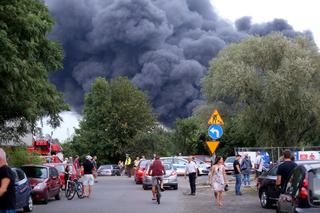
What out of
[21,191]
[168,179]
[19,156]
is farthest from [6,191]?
[19,156]

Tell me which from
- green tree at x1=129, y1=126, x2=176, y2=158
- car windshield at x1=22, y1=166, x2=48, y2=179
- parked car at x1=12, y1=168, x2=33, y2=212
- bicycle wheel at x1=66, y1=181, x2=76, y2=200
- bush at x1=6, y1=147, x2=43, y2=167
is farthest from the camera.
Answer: green tree at x1=129, y1=126, x2=176, y2=158

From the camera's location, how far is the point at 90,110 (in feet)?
245

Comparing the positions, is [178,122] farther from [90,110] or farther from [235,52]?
[235,52]

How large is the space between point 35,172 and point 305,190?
47.6 feet

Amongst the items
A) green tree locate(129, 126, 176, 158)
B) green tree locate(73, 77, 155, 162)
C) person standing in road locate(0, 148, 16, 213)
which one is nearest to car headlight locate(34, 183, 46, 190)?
person standing in road locate(0, 148, 16, 213)

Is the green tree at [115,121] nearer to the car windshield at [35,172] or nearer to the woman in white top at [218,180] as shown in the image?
the car windshield at [35,172]

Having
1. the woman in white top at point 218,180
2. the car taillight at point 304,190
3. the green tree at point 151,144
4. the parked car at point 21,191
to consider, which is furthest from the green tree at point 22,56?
the green tree at point 151,144

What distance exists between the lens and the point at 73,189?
78.1 ft

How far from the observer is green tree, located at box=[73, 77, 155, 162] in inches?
2793

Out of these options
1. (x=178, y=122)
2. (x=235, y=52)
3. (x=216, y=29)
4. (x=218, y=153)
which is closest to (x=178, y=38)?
(x=216, y=29)

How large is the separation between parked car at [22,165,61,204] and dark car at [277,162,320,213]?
1277 centimetres

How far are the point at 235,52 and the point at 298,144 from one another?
864cm

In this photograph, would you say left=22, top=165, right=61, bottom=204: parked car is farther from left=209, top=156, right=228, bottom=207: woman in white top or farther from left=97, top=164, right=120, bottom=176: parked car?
left=97, top=164, right=120, bottom=176: parked car

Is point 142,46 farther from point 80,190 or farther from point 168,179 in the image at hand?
point 80,190
